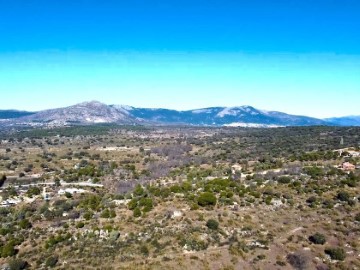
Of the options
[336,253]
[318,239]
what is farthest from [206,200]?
[336,253]

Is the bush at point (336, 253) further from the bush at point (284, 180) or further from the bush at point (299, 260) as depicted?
the bush at point (284, 180)

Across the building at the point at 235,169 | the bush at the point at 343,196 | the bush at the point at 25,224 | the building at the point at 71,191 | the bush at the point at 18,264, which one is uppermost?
the bush at the point at 343,196

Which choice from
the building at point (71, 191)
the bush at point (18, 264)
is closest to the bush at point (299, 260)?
the bush at point (18, 264)

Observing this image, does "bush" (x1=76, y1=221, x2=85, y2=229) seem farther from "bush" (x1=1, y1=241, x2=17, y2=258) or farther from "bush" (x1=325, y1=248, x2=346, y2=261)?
"bush" (x1=325, y1=248, x2=346, y2=261)

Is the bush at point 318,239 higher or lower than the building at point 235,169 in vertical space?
higher

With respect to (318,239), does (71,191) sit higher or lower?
lower

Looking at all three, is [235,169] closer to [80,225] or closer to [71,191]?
[71,191]

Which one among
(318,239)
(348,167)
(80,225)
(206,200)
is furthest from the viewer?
(348,167)

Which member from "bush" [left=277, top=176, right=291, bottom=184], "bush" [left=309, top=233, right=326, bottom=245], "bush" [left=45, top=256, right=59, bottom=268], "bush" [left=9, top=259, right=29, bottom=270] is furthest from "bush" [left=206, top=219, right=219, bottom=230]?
"bush" [left=277, top=176, right=291, bottom=184]
